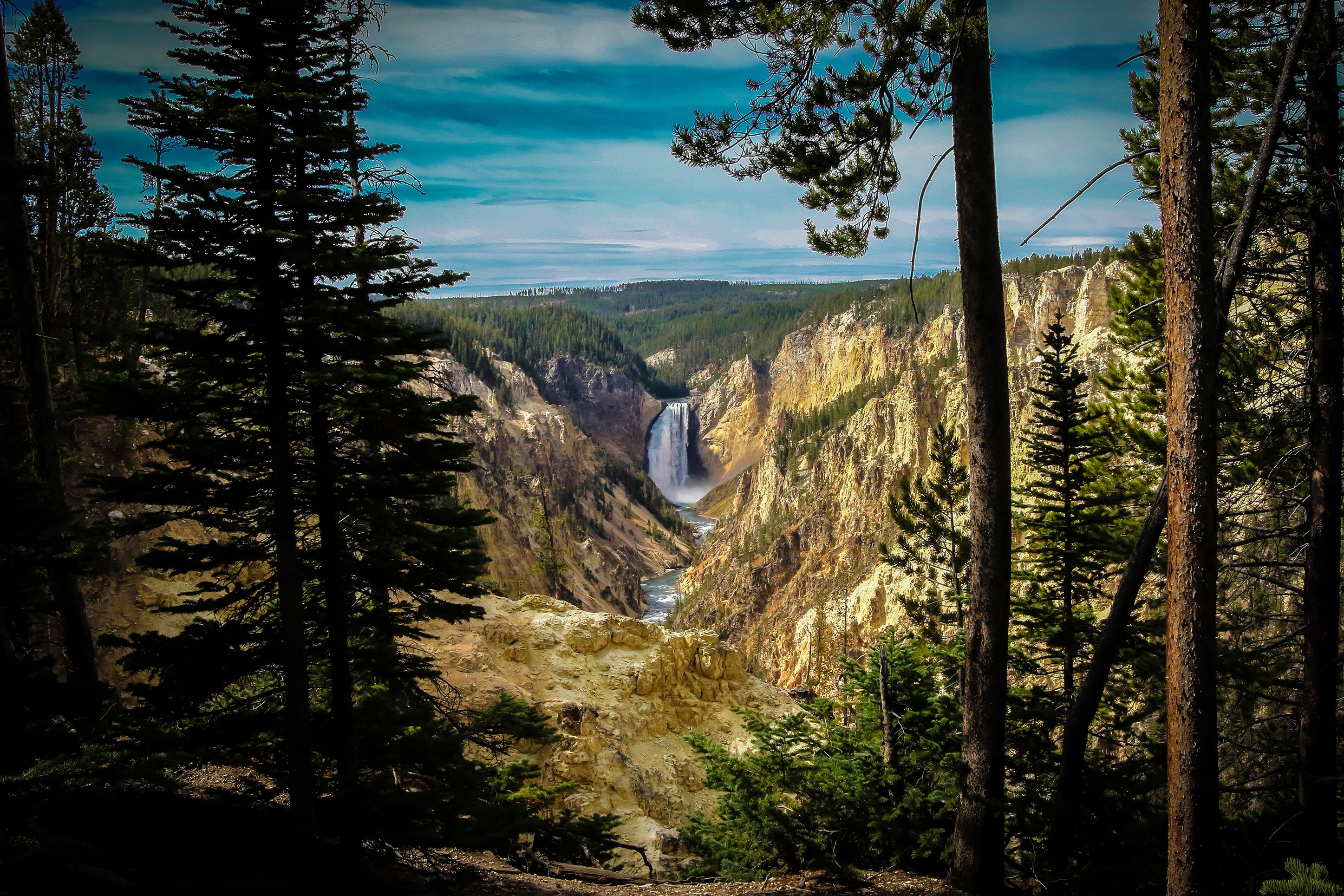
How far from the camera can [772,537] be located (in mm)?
69812

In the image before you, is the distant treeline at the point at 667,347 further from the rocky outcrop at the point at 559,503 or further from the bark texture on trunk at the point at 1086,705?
the bark texture on trunk at the point at 1086,705

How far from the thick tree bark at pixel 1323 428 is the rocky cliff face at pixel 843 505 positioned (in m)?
25.7

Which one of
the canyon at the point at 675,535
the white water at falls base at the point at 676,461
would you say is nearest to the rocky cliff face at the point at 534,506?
the canyon at the point at 675,535

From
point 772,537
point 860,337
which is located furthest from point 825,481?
point 860,337

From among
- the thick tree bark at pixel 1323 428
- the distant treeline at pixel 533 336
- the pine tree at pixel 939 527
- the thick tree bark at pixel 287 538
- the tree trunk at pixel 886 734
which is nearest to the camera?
the thick tree bark at pixel 287 538

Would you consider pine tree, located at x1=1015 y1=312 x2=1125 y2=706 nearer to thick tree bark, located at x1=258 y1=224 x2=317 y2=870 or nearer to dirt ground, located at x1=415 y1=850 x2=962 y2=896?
dirt ground, located at x1=415 y1=850 x2=962 y2=896

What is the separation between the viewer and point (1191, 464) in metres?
4.77

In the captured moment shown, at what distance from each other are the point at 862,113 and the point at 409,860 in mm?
8658

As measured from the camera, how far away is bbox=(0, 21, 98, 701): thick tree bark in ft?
25.6

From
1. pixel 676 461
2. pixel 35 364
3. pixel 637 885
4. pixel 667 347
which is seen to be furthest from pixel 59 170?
pixel 667 347

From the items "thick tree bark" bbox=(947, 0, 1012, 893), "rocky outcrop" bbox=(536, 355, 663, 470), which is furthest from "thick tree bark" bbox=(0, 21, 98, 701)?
"rocky outcrop" bbox=(536, 355, 663, 470)

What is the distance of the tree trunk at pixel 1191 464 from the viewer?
4.67m

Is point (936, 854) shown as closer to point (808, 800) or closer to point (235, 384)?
point (808, 800)

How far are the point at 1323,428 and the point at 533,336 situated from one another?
5749 inches
